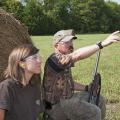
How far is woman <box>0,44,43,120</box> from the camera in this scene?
14.2ft

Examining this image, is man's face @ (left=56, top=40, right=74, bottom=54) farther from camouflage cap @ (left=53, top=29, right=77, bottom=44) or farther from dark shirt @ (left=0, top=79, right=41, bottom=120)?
dark shirt @ (left=0, top=79, right=41, bottom=120)

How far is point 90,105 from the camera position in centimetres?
561

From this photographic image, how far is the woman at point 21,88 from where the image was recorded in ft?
14.2

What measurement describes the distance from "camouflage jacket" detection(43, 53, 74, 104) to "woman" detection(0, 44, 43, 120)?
852 mm

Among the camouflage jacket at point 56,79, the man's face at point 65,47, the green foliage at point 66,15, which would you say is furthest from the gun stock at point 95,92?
the green foliage at point 66,15

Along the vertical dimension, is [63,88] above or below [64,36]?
below

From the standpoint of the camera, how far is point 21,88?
4438 millimetres

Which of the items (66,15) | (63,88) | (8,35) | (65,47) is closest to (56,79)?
(63,88)

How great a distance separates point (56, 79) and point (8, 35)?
1404 mm

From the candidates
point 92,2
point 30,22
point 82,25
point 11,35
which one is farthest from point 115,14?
point 11,35

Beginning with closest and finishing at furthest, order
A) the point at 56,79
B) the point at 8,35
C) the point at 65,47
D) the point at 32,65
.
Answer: the point at 32,65 → the point at 56,79 → the point at 65,47 → the point at 8,35

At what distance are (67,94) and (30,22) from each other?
2327 inches

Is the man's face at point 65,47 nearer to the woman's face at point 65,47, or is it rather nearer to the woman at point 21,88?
the woman's face at point 65,47

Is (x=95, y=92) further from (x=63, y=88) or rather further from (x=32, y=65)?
(x=32, y=65)
